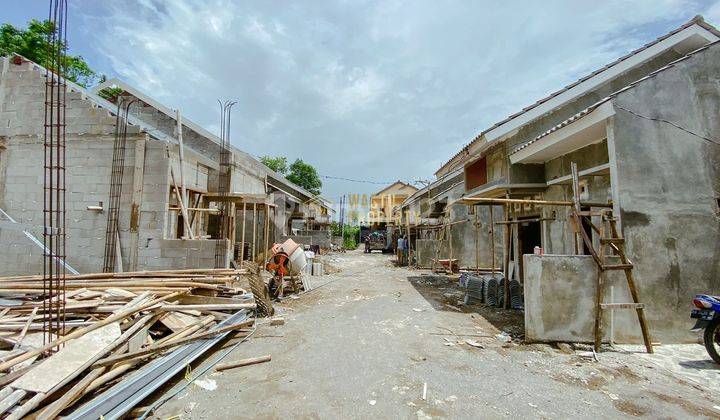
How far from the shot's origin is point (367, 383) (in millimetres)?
3773

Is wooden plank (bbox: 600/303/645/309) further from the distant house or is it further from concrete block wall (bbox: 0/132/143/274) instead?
the distant house

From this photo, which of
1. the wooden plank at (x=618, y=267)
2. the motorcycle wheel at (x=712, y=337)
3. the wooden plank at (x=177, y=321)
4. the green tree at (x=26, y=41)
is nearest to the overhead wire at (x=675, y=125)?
the wooden plank at (x=618, y=267)

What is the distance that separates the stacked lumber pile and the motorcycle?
6342 millimetres

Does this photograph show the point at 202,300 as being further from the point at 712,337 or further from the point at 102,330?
the point at 712,337

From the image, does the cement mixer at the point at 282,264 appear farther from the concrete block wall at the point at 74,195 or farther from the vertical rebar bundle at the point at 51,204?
the vertical rebar bundle at the point at 51,204

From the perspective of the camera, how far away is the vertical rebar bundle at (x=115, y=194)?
8031 millimetres

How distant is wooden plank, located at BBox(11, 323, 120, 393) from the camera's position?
8.99 feet

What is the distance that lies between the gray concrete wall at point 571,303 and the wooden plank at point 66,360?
549 cm

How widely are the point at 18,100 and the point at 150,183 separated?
4.59 m

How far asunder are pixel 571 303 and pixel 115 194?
9.75m

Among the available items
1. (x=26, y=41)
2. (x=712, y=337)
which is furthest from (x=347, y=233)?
(x=712, y=337)

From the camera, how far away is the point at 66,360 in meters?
3.06

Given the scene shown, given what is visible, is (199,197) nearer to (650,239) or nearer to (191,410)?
(191,410)

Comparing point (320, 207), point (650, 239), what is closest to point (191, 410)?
point (650, 239)
